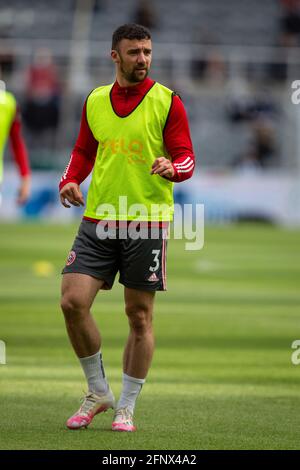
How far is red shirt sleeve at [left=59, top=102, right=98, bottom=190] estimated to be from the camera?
8.27 metres

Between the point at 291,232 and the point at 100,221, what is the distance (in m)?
22.9

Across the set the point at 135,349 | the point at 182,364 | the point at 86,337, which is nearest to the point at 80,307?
the point at 86,337

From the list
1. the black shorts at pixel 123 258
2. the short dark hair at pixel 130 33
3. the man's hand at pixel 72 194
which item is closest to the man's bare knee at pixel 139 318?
the black shorts at pixel 123 258

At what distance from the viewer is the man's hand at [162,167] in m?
7.58

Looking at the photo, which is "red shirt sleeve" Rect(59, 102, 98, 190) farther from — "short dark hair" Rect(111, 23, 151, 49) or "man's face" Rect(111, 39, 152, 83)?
"short dark hair" Rect(111, 23, 151, 49)

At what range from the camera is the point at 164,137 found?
8.05 meters

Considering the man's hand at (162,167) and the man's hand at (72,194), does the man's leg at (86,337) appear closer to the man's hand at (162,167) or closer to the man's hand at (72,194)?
the man's hand at (72,194)

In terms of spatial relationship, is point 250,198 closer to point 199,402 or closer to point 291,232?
point 291,232

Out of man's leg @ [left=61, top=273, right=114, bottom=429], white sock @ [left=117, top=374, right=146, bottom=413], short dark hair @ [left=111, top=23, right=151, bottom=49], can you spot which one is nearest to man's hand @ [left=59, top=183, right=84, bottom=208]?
man's leg @ [left=61, top=273, right=114, bottom=429]

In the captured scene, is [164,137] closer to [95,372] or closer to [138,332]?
[138,332]

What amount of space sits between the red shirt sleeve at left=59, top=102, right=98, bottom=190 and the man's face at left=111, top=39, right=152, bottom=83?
1.38 ft

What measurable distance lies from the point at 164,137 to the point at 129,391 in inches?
65.4

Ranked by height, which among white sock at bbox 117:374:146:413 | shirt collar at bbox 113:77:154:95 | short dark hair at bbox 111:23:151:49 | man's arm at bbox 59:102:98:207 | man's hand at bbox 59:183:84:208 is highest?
short dark hair at bbox 111:23:151:49

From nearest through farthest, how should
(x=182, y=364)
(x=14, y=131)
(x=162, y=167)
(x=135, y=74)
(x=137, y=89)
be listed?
1. (x=162, y=167)
2. (x=135, y=74)
3. (x=137, y=89)
4. (x=182, y=364)
5. (x=14, y=131)
